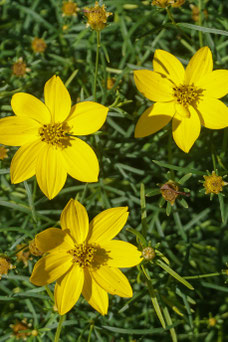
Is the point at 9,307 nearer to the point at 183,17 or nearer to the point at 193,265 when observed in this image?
the point at 193,265

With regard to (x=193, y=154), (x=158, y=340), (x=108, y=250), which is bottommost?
(x=158, y=340)

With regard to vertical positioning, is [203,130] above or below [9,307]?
above

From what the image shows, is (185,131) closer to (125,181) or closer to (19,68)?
(125,181)

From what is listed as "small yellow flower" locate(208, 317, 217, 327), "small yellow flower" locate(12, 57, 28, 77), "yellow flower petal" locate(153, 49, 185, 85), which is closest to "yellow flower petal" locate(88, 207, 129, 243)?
"yellow flower petal" locate(153, 49, 185, 85)

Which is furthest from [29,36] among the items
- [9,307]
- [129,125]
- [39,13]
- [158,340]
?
[158,340]

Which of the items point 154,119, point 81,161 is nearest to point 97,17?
point 154,119

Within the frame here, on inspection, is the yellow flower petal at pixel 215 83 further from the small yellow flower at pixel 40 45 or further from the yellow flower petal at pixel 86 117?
the small yellow flower at pixel 40 45

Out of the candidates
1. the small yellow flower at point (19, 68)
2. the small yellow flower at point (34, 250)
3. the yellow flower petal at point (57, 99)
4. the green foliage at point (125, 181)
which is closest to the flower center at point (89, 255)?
the small yellow flower at point (34, 250)

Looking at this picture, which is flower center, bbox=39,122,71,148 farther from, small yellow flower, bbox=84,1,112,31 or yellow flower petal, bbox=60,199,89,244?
small yellow flower, bbox=84,1,112,31
